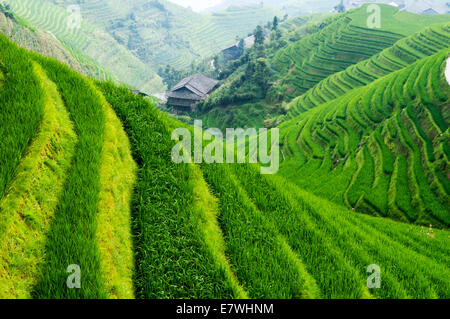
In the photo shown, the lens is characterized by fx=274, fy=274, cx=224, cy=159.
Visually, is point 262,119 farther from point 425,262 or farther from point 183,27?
point 183,27

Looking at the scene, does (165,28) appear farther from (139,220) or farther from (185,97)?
(139,220)

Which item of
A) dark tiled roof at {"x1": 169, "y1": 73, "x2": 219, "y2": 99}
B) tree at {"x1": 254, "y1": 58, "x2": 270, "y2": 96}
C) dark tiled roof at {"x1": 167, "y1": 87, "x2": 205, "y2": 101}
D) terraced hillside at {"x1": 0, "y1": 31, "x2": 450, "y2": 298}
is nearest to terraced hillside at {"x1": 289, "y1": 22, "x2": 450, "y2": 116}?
tree at {"x1": 254, "y1": 58, "x2": 270, "y2": 96}

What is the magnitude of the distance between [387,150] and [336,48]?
123 feet

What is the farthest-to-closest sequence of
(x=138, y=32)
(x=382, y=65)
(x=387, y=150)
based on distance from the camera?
(x=138, y=32) < (x=382, y=65) < (x=387, y=150)

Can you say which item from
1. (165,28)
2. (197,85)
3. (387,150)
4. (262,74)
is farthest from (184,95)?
(165,28)

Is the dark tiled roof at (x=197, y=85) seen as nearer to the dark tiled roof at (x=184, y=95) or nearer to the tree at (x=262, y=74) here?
A: the dark tiled roof at (x=184, y=95)

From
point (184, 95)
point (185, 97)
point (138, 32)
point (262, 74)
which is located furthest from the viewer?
point (138, 32)

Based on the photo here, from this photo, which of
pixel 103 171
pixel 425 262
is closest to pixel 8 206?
pixel 103 171

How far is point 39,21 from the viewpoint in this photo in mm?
107938

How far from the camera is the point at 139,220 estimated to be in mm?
3219

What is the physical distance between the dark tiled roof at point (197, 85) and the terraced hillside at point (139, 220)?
4849cm

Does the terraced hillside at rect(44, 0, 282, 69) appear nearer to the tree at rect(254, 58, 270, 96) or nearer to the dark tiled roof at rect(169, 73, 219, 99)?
the dark tiled roof at rect(169, 73, 219, 99)

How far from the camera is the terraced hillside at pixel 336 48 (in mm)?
44094
